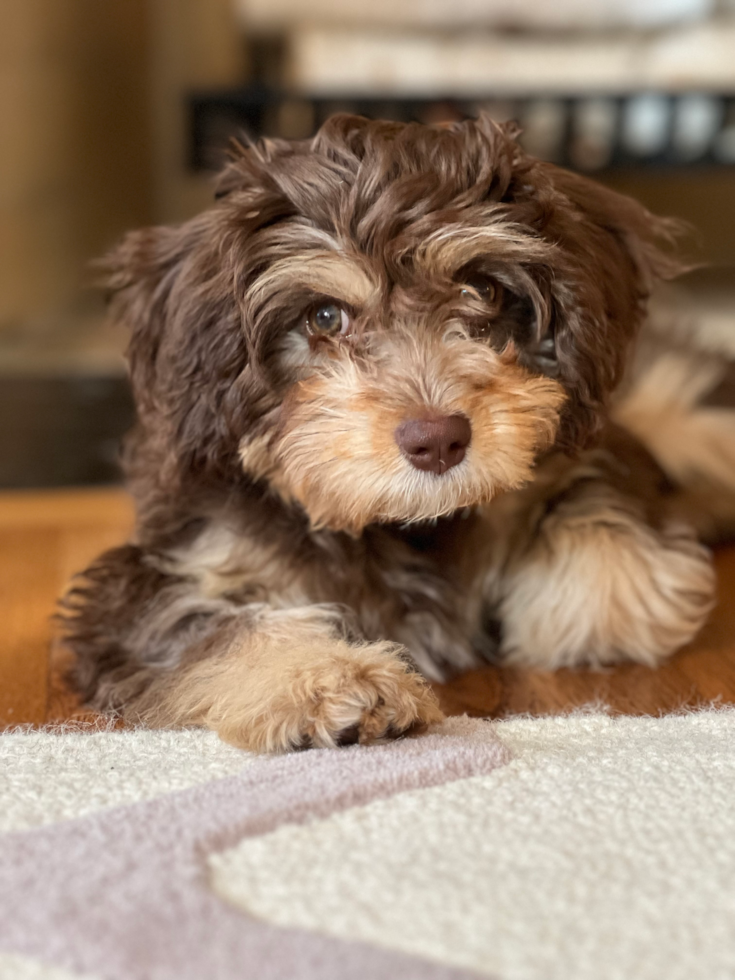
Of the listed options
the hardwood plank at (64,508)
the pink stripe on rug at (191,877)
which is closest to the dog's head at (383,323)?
the pink stripe on rug at (191,877)

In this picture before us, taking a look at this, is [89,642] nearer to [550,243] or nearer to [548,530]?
[548,530]

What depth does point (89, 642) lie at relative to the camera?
5.39ft

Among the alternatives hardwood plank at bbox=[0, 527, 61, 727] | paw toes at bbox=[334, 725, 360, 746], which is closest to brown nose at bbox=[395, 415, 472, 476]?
paw toes at bbox=[334, 725, 360, 746]

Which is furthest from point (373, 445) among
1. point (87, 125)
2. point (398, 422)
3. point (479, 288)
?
point (87, 125)

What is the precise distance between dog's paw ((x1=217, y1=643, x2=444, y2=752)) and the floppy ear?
1.49 ft

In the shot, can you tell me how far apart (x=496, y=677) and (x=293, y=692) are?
1.51ft

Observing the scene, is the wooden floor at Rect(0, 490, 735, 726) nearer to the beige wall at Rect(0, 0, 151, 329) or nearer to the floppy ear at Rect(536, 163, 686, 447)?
the floppy ear at Rect(536, 163, 686, 447)

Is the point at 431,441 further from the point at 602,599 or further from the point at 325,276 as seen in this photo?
the point at 602,599

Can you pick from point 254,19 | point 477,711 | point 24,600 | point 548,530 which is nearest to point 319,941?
point 477,711

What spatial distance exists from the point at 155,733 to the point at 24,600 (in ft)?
2.48

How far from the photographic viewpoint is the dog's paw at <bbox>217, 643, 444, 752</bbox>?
4.48 feet

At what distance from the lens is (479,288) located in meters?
1.56

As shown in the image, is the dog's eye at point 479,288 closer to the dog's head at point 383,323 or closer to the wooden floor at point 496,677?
the dog's head at point 383,323

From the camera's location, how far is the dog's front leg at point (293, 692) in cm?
137
